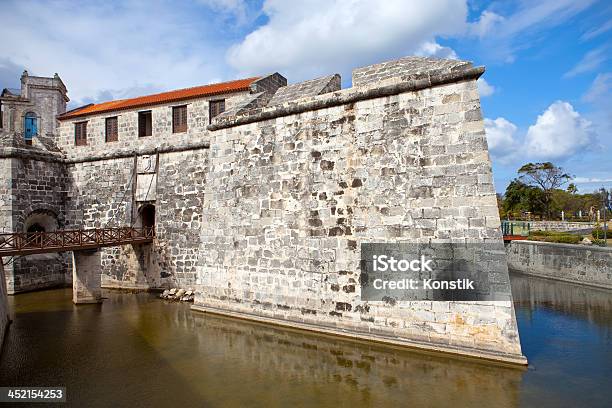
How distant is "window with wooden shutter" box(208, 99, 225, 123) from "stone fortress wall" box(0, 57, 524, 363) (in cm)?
115

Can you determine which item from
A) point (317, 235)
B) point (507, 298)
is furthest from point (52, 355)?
point (507, 298)

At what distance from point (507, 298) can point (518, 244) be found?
1468 centimetres

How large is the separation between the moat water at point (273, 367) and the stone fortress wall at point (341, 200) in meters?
0.69

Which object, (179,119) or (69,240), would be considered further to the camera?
(179,119)

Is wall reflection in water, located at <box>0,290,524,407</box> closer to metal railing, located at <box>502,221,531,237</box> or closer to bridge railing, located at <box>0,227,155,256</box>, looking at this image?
bridge railing, located at <box>0,227,155,256</box>

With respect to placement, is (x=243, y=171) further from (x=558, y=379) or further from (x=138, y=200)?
(x=558, y=379)

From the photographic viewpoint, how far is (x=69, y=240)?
548 inches

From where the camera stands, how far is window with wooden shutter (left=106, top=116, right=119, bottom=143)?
1660cm

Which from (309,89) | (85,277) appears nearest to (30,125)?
(85,277)

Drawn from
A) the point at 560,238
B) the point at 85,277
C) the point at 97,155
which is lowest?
the point at 85,277

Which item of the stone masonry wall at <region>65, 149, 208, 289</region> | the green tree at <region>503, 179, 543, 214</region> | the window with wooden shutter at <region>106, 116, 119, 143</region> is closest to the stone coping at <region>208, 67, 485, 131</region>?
the stone masonry wall at <region>65, 149, 208, 289</region>

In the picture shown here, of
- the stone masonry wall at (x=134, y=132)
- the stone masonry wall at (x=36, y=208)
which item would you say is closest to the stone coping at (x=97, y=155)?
the stone masonry wall at (x=134, y=132)

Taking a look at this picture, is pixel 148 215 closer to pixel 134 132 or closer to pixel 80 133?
pixel 134 132

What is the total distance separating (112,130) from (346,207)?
12.9 meters
